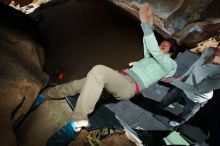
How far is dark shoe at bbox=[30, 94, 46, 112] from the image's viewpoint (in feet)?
15.0

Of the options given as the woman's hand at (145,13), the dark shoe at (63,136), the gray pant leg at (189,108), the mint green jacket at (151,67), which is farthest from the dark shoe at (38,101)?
the gray pant leg at (189,108)

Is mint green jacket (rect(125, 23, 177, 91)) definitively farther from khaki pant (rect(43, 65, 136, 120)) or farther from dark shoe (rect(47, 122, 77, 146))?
dark shoe (rect(47, 122, 77, 146))

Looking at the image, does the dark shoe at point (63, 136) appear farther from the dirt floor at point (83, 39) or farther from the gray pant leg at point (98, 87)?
the dirt floor at point (83, 39)

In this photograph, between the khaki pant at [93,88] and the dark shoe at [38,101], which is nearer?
the khaki pant at [93,88]

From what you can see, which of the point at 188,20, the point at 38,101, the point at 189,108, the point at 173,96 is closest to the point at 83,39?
the point at 188,20

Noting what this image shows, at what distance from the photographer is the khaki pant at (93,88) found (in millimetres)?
3869

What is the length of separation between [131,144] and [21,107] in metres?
1.98

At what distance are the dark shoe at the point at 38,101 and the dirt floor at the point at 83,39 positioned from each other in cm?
7

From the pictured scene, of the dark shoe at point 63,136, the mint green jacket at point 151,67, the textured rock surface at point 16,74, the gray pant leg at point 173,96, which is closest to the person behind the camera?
the dark shoe at point 63,136

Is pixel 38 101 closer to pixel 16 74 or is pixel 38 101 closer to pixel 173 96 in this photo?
pixel 16 74

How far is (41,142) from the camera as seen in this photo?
4062 mm

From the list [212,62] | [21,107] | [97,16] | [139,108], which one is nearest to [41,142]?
[21,107]

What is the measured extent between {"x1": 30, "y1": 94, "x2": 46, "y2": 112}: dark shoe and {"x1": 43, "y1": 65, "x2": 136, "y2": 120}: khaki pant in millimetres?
88

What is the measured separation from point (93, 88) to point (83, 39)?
3749 mm
